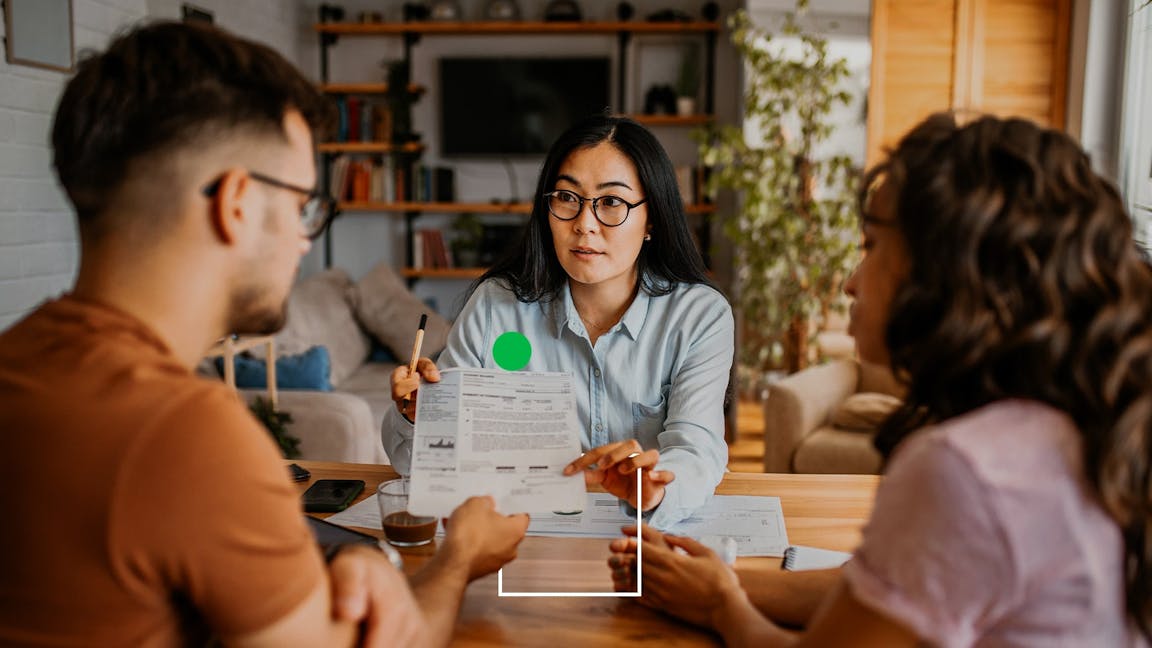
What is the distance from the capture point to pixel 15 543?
674 millimetres

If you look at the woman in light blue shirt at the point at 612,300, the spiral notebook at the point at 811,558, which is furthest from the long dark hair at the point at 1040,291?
the woman in light blue shirt at the point at 612,300

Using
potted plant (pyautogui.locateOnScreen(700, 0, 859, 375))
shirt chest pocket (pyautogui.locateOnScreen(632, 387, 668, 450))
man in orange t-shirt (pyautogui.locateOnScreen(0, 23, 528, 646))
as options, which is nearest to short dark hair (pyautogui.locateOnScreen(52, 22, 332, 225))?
man in orange t-shirt (pyautogui.locateOnScreen(0, 23, 528, 646))

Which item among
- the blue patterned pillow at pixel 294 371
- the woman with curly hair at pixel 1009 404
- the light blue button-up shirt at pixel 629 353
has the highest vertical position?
the woman with curly hair at pixel 1009 404

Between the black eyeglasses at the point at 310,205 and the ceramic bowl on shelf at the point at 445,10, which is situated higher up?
the ceramic bowl on shelf at the point at 445,10

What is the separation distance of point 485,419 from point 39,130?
2543mm

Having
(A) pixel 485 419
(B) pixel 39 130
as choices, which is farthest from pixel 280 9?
(A) pixel 485 419

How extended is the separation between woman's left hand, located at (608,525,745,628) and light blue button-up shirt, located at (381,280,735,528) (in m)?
0.53

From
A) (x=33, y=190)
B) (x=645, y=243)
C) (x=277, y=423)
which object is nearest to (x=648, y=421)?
(x=645, y=243)

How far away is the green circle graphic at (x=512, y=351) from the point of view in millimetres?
1761

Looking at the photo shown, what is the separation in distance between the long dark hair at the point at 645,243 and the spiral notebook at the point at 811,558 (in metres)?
0.71

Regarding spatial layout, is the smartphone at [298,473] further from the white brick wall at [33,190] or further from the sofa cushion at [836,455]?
the sofa cushion at [836,455]

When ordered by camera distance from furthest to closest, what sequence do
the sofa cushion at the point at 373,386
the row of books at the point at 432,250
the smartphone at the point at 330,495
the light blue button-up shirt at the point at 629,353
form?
the row of books at the point at 432,250, the sofa cushion at the point at 373,386, the light blue button-up shirt at the point at 629,353, the smartphone at the point at 330,495

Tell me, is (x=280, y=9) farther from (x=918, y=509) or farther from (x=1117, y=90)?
(x=918, y=509)

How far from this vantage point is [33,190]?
9.73 feet
